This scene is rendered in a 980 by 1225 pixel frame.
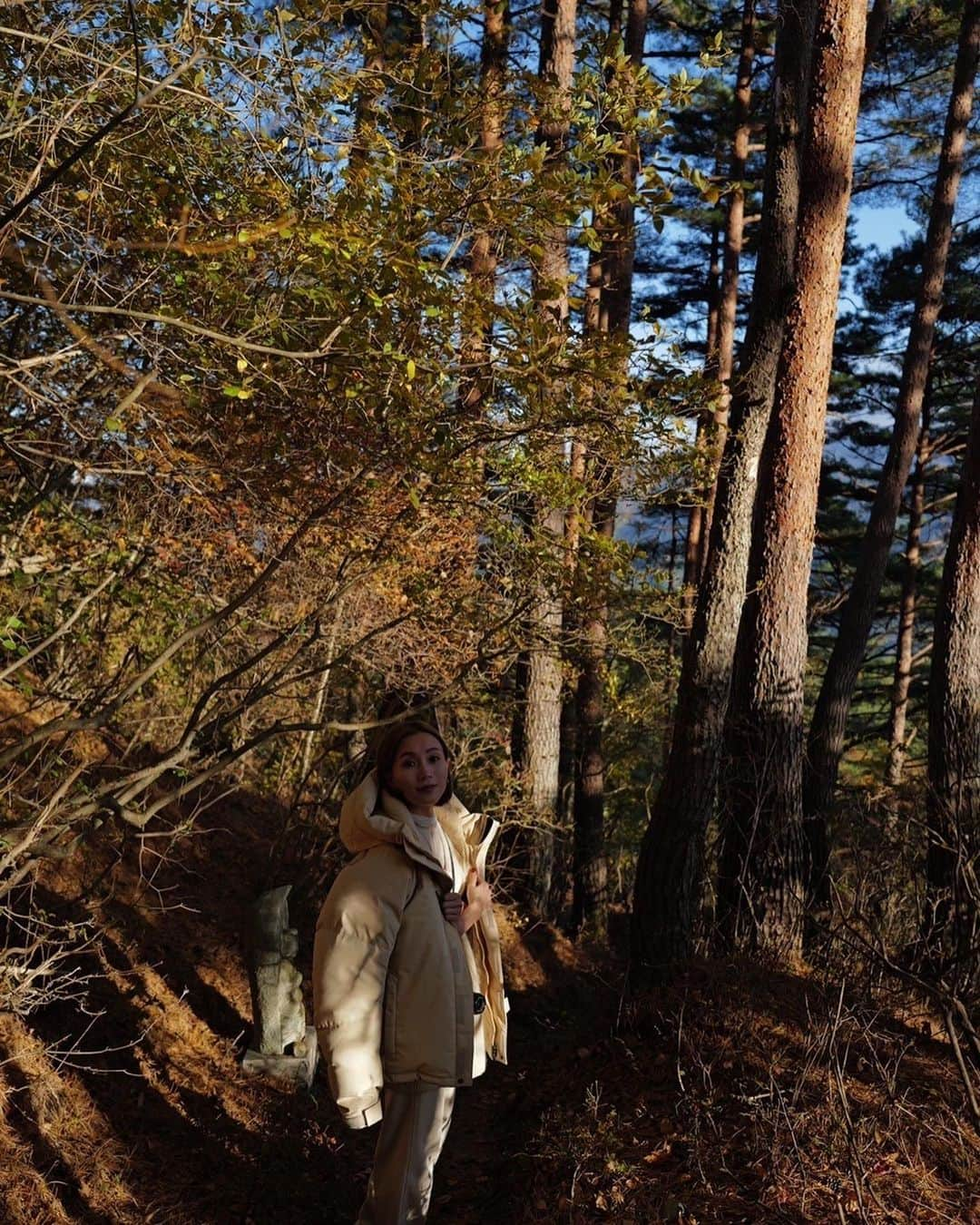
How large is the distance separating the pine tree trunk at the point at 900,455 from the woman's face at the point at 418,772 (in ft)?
28.1

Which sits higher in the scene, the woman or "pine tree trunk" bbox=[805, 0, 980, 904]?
"pine tree trunk" bbox=[805, 0, 980, 904]

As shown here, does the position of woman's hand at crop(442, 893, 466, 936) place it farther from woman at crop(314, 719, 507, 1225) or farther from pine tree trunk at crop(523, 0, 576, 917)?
pine tree trunk at crop(523, 0, 576, 917)

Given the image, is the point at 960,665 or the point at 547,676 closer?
the point at 960,665

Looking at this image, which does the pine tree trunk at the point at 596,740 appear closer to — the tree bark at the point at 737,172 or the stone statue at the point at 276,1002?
the tree bark at the point at 737,172

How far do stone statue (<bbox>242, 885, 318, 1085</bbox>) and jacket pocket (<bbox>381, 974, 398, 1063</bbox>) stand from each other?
10.4ft

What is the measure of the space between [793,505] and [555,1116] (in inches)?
162

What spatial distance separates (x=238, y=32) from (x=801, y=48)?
4827 millimetres

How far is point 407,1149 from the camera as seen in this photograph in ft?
12.6

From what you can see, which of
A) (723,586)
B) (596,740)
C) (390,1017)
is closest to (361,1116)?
(390,1017)

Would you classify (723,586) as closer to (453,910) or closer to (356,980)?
(453,910)

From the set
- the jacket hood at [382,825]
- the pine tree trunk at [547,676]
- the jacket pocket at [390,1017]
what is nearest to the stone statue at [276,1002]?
the pine tree trunk at [547,676]

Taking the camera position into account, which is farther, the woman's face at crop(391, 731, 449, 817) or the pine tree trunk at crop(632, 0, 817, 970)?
the pine tree trunk at crop(632, 0, 817, 970)

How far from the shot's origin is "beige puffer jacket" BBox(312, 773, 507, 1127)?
3531 mm

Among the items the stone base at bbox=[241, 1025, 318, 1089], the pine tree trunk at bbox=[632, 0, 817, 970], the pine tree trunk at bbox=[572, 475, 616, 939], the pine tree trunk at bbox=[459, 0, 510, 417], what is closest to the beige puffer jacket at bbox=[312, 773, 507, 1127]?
the pine tree trunk at bbox=[459, 0, 510, 417]
